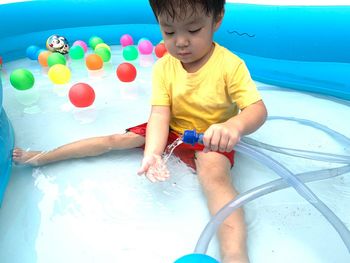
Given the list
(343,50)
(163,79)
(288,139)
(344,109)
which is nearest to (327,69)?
(343,50)

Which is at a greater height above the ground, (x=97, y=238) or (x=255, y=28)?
(x=255, y=28)

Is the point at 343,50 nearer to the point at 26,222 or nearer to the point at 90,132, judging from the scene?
the point at 90,132

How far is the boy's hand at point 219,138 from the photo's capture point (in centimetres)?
82

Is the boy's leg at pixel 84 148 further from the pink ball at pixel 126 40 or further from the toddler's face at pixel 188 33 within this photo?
the pink ball at pixel 126 40

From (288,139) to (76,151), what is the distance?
28.3 inches

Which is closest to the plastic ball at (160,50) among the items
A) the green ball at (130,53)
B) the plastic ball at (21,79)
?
the green ball at (130,53)

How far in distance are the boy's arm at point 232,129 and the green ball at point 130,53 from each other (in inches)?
50.0

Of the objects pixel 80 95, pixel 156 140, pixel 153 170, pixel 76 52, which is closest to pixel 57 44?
pixel 76 52

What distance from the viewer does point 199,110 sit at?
114 cm

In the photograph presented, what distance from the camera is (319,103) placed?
5.28ft

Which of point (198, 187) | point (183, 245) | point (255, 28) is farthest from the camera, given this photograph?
point (255, 28)

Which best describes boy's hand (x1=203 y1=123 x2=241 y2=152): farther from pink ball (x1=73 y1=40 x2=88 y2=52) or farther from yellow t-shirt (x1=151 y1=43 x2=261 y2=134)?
pink ball (x1=73 y1=40 x2=88 y2=52)

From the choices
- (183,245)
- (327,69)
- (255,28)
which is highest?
(255,28)

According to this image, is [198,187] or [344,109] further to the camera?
[344,109]
